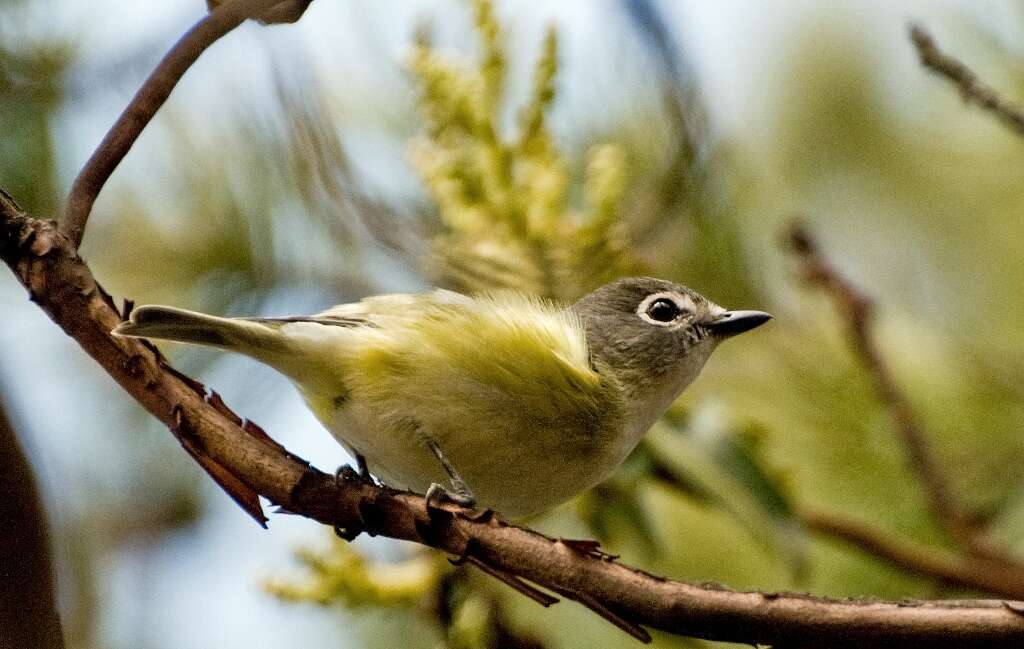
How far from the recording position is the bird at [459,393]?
1776 millimetres

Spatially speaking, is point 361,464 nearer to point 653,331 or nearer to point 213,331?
point 213,331

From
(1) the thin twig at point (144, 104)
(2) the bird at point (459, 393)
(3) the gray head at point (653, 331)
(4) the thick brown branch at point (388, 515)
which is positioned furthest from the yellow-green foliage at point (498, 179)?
(4) the thick brown branch at point (388, 515)

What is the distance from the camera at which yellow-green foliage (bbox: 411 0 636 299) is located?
205 centimetres

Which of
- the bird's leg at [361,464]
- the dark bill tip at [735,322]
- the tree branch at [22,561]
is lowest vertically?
the tree branch at [22,561]

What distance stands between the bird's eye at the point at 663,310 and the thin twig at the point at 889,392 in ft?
1.18

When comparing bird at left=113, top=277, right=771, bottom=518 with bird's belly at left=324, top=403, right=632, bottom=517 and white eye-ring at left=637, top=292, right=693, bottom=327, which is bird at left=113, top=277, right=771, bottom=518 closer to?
bird's belly at left=324, top=403, right=632, bottom=517

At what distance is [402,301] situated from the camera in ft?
6.57

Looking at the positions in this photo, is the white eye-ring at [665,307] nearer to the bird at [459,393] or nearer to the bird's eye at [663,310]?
the bird's eye at [663,310]

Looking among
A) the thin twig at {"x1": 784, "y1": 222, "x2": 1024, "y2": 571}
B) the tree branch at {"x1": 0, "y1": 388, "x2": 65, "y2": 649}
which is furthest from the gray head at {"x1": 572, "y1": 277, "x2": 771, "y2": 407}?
the tree branch at {"x1": 0, "y1": 388, "x2": 65, "y2": 649}

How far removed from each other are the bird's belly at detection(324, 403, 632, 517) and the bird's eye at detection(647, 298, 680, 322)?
0.53 m

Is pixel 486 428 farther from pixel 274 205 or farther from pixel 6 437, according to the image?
pixel 274 205

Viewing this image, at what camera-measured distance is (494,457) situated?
177cm

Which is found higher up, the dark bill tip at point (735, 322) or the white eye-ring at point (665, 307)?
the white eye-ring at point (665, 307)

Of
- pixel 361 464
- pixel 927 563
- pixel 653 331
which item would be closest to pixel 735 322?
pixel 653 331
